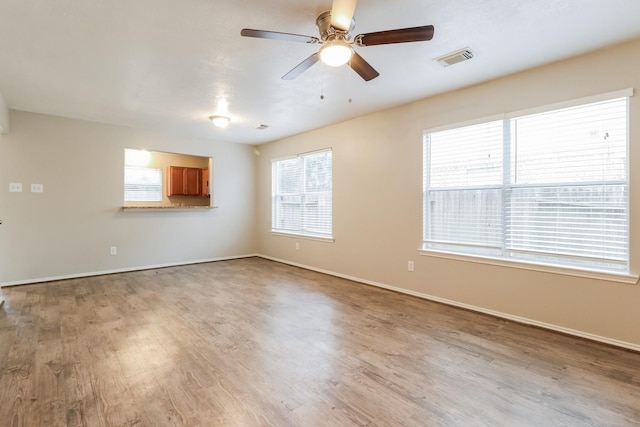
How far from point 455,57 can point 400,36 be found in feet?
3.62

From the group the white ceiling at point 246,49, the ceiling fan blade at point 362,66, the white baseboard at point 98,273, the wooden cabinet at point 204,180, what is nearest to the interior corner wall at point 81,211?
the white baseboard at point 98,273

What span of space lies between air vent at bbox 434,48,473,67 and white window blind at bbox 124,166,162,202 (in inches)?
261

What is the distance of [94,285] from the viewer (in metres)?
4.34

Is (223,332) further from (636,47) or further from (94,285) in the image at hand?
(636,47)

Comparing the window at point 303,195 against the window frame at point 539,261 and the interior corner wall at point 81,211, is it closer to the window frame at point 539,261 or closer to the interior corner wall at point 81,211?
the interior corner wall at point 81,211

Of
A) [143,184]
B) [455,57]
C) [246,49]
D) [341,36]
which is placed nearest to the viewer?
[341,36]

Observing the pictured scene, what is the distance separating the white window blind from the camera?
688 centimetres

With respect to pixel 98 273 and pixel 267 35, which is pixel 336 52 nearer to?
pixel 267 35

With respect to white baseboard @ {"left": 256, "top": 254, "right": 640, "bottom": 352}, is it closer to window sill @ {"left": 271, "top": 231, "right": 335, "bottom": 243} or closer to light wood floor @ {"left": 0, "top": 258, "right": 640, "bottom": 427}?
light wood floor @ {"left": 0, "top": 258, "right": 640, "bottom": 427}

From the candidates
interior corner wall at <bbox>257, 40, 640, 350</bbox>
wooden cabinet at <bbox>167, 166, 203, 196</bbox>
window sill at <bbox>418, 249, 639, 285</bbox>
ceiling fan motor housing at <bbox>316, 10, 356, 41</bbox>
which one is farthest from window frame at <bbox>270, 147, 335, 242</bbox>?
ceiling fan motor housing at <bbox>316, 10, 356, 41</bbox>

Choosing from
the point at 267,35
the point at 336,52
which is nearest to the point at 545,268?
the point at 336,52

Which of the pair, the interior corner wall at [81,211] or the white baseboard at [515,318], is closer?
the white baseboard at [515,318]

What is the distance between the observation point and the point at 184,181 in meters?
7.30

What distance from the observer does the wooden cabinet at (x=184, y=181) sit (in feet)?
23.5
